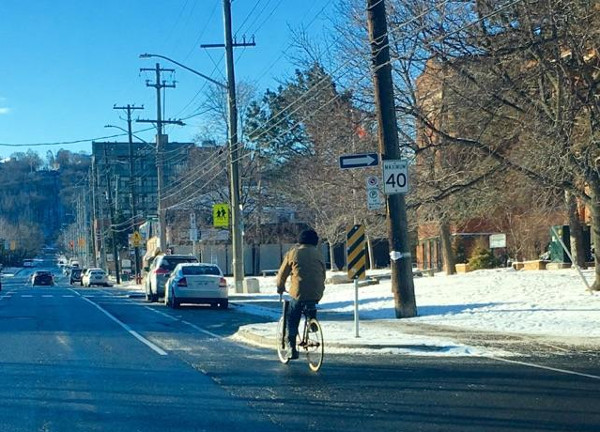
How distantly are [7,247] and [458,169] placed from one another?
147785 millimetres

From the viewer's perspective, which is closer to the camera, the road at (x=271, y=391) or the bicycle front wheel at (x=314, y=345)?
the road at (x=271, y=391)

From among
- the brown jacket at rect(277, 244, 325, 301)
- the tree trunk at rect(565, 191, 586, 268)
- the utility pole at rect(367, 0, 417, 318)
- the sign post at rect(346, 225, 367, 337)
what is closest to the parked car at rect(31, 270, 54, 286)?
the tree trunk at rect(565, 191, 586, 268)

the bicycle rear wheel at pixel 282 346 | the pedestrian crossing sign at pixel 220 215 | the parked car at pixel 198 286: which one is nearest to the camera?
the bicycle rear wheel at pixel 282 346

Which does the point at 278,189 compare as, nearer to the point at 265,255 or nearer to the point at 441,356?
the point at 265,255

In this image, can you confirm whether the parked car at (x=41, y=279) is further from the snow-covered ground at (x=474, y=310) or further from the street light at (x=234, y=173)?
the snow-covered ground at (x=474, y=310)

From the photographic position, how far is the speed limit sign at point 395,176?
18188 mm

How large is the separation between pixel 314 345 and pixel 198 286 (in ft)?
55.0

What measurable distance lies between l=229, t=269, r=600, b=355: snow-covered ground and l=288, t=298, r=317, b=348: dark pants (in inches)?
101

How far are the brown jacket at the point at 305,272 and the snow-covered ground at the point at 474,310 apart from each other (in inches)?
112

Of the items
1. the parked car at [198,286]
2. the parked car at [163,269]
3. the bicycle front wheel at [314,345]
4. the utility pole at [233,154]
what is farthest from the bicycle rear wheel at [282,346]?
the utility pole at [233,154]

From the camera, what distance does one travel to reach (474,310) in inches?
805

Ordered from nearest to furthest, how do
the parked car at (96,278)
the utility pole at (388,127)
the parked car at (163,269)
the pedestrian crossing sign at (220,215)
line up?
the utility pole at (388,127)
the parked car at (163,269)
the pedestrian crossing sign at (220,215)
the parked car at (96,278)

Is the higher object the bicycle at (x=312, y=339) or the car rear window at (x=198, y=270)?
the car rear window at (x=198, y=270)

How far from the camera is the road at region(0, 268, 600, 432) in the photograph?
870 cm
